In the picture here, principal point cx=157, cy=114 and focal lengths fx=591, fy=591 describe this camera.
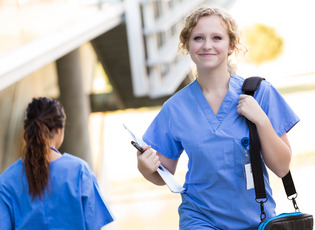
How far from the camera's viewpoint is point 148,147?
86.3 inches

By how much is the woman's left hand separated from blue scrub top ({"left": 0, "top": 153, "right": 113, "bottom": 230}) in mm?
1134

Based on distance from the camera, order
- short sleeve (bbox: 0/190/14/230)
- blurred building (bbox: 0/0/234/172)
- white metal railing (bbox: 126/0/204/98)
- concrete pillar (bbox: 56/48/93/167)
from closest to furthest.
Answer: short sleeve (bbox: 0/190/14/230)
blurred building (bbox: 0/0/234/172)
white metal railing (bbox: 126/0/204/98)
concrete pillar (bbox: 56/48/93/167)

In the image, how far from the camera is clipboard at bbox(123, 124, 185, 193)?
2.10m

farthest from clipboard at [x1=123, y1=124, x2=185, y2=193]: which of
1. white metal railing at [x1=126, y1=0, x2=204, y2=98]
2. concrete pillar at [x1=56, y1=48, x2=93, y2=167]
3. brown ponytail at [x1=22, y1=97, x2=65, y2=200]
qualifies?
concrete pillar at [x1=56, y1=48, x2=93, y2=167]

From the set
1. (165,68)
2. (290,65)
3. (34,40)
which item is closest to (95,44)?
(165,68)

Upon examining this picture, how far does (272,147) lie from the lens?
202 centimetres

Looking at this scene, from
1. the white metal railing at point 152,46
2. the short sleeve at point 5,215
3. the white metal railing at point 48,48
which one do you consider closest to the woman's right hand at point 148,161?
the short sleeve at point 5,215

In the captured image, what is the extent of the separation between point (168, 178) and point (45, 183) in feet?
3.05

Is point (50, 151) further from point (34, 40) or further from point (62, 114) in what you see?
point (34, 40)

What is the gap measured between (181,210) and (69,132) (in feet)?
27.4

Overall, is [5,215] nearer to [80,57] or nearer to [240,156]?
[240,156]

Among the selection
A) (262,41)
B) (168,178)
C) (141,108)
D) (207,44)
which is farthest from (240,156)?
(262,41)

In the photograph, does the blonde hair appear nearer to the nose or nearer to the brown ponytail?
the nose

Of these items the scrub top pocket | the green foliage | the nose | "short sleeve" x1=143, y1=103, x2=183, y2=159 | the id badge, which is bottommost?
the id badge
